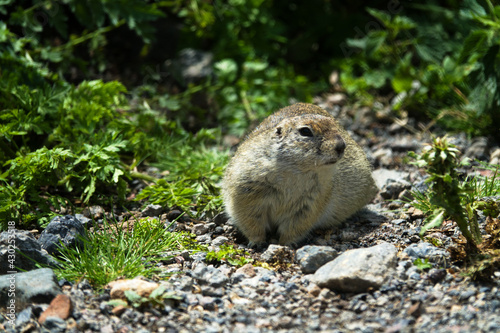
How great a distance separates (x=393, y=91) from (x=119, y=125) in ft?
14.5

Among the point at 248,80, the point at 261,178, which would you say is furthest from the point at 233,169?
the point at 248,80

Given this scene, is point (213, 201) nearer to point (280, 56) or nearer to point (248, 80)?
point (248, 80)

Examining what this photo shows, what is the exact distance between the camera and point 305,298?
4051mm

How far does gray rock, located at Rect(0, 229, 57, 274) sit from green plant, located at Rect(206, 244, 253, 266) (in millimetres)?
1295

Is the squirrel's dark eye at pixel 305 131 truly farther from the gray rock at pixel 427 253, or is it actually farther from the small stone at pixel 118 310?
the small stone at pixel 118 310

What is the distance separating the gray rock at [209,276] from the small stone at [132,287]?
0.42 m

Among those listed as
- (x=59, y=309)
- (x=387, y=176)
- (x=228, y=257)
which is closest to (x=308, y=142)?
(x=228, y=257)

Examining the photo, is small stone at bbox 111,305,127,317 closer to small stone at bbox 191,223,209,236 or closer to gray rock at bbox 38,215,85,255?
gray rock at bbox 38,215,85,255

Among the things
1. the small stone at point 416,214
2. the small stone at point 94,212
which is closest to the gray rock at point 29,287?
the small stone at point 94,212

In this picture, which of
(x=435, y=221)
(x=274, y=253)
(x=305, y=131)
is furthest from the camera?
(x=305, y=131)

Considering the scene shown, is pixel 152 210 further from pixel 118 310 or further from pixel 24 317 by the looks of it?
pixel 24 317

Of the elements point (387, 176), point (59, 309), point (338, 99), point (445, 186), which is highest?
point (445, 186)

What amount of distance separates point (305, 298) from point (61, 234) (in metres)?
2.18

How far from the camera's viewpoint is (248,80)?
787 centimetres
